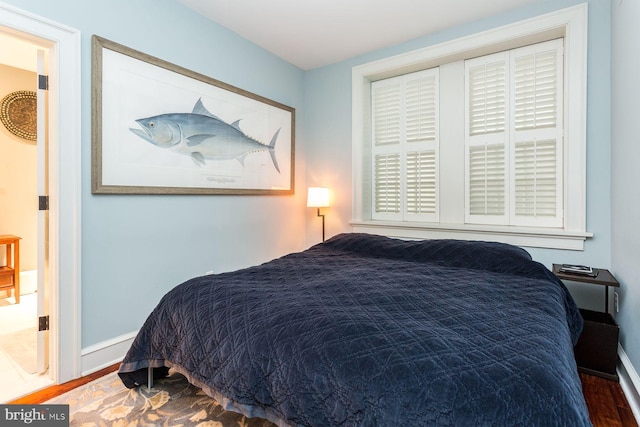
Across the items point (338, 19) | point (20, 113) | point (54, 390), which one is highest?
point (338, 19)

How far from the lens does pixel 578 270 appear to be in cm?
214

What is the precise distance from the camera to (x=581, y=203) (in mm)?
2361

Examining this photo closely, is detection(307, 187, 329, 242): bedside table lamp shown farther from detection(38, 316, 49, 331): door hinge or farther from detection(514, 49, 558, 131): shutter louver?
detection(38, 316, 49, 331): door hinge

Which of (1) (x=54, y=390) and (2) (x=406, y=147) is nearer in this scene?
(1) (x=54, y=390)

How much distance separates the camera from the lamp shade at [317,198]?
3.41 m

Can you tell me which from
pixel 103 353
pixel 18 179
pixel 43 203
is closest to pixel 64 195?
pixel 43 203

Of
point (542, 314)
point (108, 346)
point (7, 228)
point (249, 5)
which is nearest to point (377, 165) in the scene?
point (249, 5)

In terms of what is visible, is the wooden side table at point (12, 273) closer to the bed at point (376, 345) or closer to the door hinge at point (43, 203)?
the door hinge at point (43, 203)

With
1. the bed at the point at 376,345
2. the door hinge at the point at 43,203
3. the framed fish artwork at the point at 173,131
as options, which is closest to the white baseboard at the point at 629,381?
the bed at the point at 376,345

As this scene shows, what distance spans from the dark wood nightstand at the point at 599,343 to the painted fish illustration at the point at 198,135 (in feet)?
8.59

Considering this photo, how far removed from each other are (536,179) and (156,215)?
292 centimetres

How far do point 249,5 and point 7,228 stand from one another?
11.5ft

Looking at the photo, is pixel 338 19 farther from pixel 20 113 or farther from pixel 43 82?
pixel 20 113

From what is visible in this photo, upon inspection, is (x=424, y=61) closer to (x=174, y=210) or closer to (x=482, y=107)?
(x=482, y=107)
